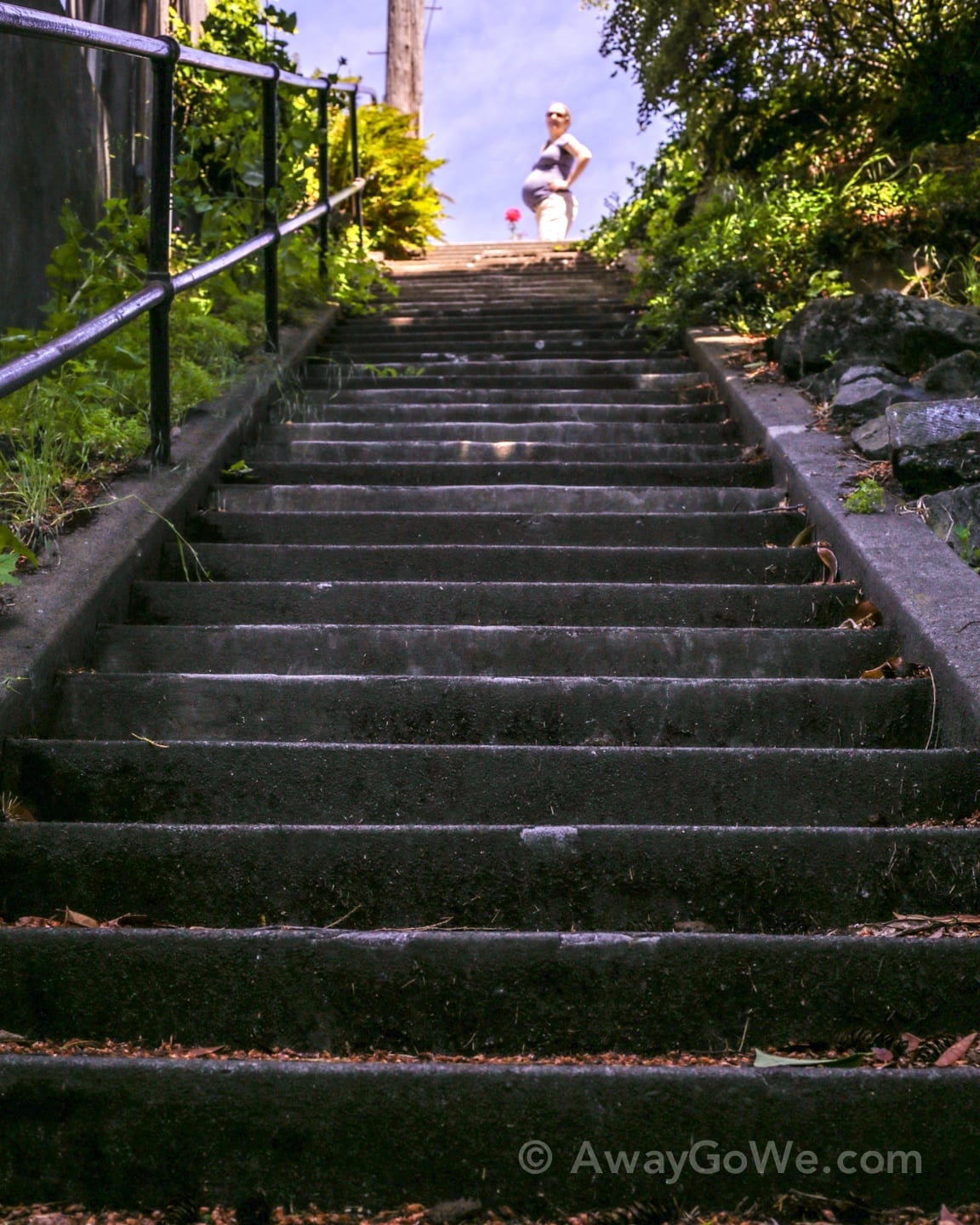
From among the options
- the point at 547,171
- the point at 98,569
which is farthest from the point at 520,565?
the point at 547,171

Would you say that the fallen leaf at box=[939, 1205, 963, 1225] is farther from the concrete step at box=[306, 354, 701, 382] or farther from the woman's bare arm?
the woman's bare arm

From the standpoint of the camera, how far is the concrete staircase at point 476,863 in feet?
5.06

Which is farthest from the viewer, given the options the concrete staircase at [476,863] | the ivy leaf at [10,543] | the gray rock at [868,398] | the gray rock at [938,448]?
the gray rock at [868,398]

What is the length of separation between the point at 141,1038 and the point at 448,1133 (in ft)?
1.70

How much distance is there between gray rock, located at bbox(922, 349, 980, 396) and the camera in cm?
400

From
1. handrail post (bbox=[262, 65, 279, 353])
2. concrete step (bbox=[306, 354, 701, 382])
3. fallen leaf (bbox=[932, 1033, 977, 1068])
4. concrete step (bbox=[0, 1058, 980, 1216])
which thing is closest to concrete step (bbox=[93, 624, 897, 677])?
fallen leaf (bbox=[932, 1033, 977, 1068])

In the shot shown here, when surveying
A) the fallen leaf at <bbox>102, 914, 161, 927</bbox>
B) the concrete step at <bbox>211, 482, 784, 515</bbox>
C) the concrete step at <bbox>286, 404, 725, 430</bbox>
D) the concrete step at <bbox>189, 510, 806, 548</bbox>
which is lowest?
the fallen leaf at <bbox>102, 914, 161, 927</bbox>

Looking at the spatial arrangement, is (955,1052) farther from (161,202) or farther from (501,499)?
(161,202)

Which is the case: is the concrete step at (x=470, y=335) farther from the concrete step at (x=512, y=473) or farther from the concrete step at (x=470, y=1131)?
the concrete step at (x=470, y=1131)

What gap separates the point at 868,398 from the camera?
402cm

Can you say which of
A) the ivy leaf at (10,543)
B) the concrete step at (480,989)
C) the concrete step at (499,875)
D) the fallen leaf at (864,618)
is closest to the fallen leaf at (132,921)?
the concrete step at (499,875)

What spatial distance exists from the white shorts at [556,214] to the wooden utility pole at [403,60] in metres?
2.12

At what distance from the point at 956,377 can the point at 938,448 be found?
825mm

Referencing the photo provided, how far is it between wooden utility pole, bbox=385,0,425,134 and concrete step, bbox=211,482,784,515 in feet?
34.1
